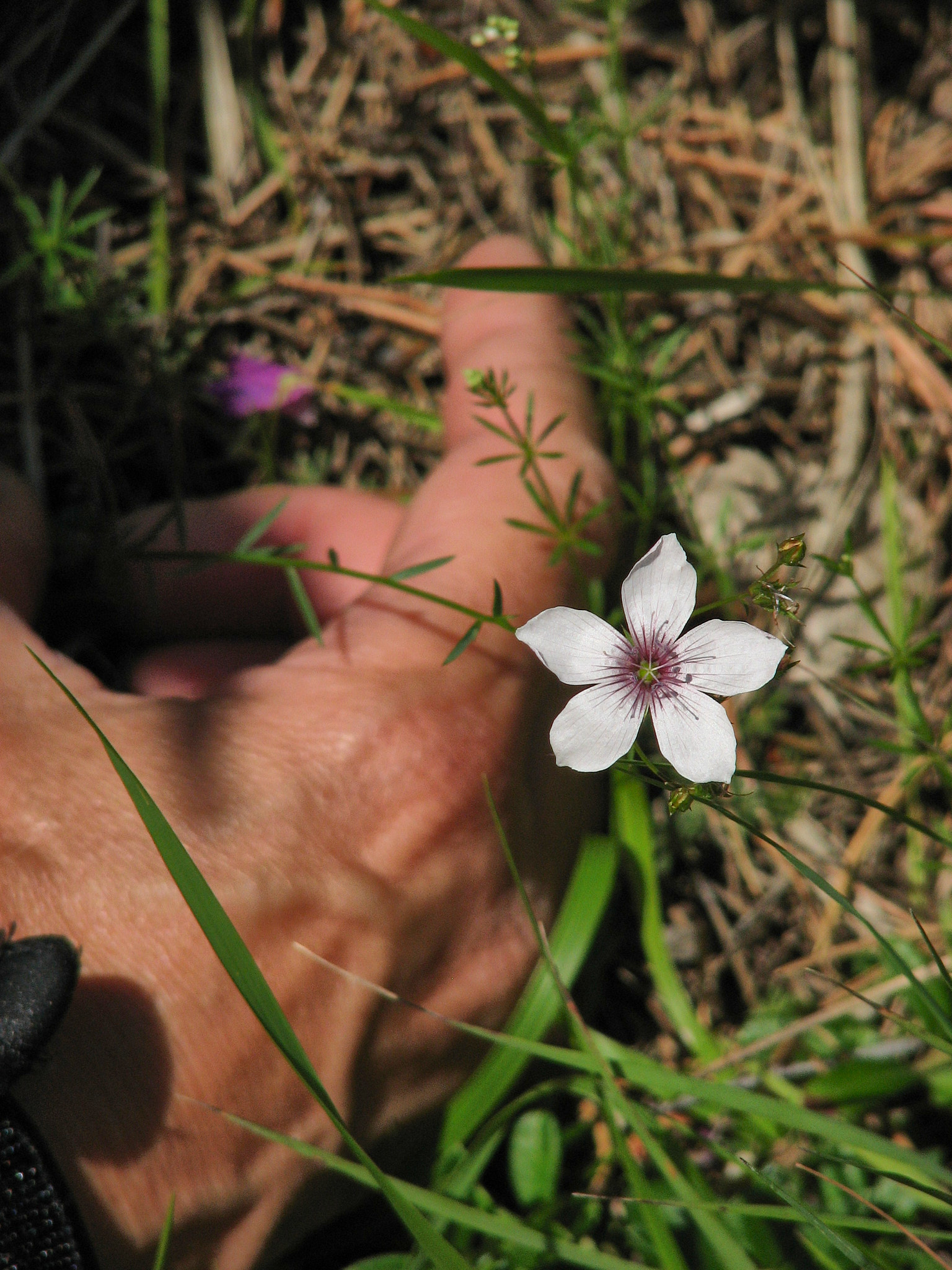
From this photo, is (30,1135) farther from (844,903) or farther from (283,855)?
(844,903)

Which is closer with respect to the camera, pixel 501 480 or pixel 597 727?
pixel 597 727

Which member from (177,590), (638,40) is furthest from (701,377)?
(177,590)

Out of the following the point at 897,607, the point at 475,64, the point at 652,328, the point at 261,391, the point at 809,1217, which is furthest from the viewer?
the point at 261,391

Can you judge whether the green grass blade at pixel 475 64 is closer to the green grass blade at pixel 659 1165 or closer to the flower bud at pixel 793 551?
the flower bud at pixel 793 551

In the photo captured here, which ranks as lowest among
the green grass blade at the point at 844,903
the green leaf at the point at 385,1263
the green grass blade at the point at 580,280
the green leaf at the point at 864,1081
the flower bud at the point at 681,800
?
the green leaf at the point at 385,1263

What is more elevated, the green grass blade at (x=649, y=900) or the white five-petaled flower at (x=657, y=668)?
the white five-petaled flower at (x=657, y=668)

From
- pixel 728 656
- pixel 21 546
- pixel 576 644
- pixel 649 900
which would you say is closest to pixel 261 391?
pixel 21 546

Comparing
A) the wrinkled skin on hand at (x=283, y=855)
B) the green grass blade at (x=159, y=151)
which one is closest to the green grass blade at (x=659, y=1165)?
the wrinkled skin on hand at (x=283, y=855)

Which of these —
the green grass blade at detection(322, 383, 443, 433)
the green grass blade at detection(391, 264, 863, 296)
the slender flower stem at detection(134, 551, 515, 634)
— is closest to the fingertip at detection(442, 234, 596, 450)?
the green grass blade at detection(322, 383, 443, 433)
